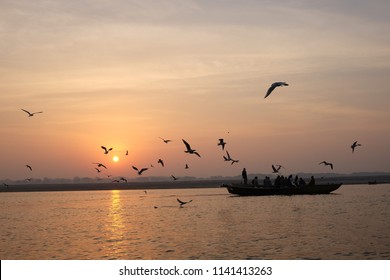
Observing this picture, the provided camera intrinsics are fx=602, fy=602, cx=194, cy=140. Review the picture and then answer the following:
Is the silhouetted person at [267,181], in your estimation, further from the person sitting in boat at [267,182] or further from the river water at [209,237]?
the river water at [209,237]

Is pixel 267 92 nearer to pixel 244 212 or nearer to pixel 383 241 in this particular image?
pixel 383 241

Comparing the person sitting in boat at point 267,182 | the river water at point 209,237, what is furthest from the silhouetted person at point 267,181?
the river water at point 209,237

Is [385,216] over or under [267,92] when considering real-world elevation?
under

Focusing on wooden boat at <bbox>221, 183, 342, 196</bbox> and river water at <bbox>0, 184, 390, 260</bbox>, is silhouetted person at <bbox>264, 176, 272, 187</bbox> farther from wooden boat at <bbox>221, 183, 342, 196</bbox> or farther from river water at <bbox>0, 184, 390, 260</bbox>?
river water at <bbox>0, 184, 390, 260</bbox>

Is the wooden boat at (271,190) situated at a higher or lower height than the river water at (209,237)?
higher

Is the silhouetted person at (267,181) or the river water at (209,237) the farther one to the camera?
the silhouetted person at (267,181)

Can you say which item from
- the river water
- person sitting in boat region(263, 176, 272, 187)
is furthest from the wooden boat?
the river water

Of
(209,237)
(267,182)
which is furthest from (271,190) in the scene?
(209,237)

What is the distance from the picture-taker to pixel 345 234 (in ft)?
122

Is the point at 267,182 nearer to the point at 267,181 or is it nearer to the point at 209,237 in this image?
the point at 267,181

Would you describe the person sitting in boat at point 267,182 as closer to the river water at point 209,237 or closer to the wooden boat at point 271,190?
the wooden boat at point 271,190

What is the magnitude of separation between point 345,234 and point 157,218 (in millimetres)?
19956

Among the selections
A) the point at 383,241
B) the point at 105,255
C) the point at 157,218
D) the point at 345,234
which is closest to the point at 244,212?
the point at 157,218

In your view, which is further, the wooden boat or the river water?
the wooden boat
